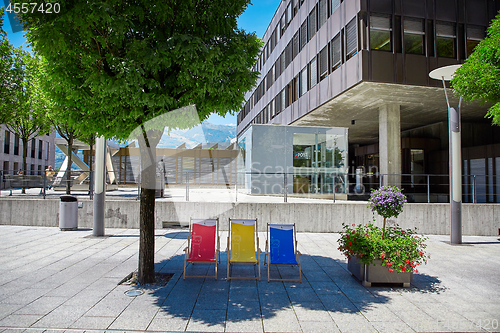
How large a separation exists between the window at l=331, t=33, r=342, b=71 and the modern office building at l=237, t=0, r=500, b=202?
51 mm

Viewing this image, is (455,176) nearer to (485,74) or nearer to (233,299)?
(485,74)

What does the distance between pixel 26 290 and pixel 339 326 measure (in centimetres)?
478

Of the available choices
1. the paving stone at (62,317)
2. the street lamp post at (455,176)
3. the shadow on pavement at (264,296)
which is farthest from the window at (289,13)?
the paving stone at (62,317)

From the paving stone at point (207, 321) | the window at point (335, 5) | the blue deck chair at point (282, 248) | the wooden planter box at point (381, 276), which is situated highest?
the window at point (335, 5)

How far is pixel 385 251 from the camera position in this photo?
17.2 feet

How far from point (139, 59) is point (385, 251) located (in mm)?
4993

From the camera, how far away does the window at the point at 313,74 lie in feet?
60.5

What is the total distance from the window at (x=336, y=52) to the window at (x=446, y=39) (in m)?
4.61

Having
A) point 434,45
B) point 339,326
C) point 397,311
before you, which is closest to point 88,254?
point 339,326

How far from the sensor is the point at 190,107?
514 cm

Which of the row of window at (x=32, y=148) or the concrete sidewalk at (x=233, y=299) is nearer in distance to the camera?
the concrete sidewalk at (x=233, y=299)

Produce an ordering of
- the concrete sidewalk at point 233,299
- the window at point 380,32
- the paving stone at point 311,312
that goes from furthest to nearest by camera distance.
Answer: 1. the window at point 380,32
2. the paving stone at point 311,312
3. the concrete sidewalk at point 233,299

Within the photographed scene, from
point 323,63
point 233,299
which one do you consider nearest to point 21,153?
point 323,63

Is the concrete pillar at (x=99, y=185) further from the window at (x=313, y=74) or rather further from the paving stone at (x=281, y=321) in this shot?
the window at (x=313, y=74)
